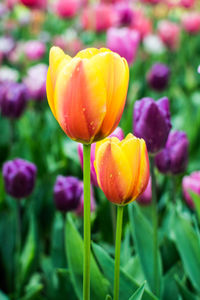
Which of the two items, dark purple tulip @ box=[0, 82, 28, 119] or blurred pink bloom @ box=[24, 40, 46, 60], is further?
blurred pink bloom @ box=[24, 40, 46, 60]

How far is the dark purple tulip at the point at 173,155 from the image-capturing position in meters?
0.91

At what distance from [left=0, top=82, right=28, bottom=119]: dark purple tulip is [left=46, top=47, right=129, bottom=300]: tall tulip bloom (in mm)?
928

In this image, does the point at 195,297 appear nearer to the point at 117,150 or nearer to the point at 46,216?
the point at 117,150

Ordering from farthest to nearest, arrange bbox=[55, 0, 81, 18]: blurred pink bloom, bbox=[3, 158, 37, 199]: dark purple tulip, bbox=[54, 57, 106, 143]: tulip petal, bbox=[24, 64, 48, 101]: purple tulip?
bbox=[55, 0, 81, 18]: blurred pink bloom → bbox=[24, 64, 48, 101]: purple tulip → bbox=[3, 158, 37, 199]: dark purple tulip → bbox=[54, 57, 106, 143]: tulip petal

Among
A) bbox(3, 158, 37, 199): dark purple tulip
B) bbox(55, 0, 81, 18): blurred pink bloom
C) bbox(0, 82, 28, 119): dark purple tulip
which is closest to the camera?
bbox(3, 158, 37, 199): dark purple tulip

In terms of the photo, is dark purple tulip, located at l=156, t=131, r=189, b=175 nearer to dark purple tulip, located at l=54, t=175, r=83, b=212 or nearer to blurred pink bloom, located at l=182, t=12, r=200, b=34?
dark purple tulip, located at l=54, t=175, r=83, b=212

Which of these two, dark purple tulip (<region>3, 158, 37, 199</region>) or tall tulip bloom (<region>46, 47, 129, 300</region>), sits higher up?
tall tulip bloom (<region>46, 47, 129, 300</region>)

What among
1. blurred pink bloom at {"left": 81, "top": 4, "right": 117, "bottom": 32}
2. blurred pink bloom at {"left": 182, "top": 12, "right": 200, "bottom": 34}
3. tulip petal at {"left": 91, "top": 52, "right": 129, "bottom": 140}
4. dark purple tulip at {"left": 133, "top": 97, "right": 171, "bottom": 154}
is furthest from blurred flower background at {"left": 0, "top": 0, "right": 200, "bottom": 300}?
blurred pink bloom at {"left": 182, "top": 12, "right": 200, "bottom": 34}

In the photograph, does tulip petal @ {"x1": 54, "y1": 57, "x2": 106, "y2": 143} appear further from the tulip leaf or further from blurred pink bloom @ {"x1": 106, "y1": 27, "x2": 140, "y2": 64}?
blurred pink bloom @ {"x1": 106, "y1": 27, "x2": 140, "y2": 64}

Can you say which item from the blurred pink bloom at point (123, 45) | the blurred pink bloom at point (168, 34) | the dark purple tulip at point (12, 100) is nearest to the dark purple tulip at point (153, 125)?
the dark purple tulip at point (12, 100)

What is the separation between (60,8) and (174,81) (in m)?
0.85

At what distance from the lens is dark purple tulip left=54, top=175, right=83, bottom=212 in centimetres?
93

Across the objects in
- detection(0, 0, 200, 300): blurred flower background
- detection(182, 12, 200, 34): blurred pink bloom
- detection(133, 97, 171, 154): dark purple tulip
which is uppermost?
detection(133, 97, 171, 154): dark purple tulip

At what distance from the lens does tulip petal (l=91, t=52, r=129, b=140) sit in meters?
0.48
